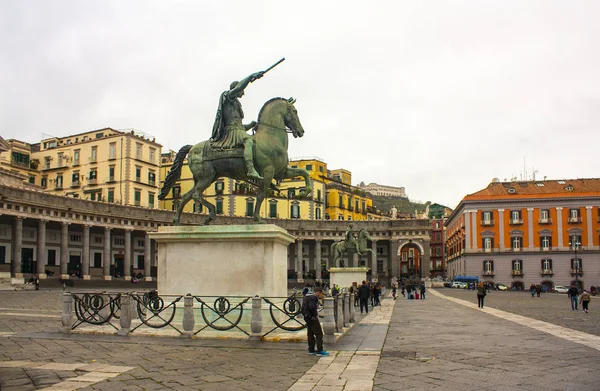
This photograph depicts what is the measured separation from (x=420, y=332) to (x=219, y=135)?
768 cm

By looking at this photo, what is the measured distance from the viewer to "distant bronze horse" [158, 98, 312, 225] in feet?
47.0

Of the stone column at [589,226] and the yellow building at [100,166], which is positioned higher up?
the yellow building at [100,166]

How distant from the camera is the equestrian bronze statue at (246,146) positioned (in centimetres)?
1430

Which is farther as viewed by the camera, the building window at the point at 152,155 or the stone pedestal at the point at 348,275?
the building window at the point at 152,155

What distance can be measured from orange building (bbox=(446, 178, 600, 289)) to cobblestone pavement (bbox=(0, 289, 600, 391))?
231 feet

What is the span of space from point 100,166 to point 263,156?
63.1 m

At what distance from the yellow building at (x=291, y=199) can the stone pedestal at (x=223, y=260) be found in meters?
56.9

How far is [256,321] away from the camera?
12.3 m

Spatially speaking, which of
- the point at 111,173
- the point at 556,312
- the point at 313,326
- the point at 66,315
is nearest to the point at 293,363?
the point at 313,326

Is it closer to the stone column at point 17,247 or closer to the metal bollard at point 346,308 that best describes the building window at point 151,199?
the stone column at point 17,247

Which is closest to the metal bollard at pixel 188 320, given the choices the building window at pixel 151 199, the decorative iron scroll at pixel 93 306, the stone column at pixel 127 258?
the decorative iron scroll at pixel 93 306

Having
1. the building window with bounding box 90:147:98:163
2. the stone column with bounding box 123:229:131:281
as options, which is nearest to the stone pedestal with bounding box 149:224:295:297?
the stone column with bounding box 123:229:131:281

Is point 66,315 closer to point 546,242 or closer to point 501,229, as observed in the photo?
point 501,229

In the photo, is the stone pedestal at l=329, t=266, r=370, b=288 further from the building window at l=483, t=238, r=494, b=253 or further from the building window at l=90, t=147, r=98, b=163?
the building window at l=483, t=238, r=494, b=253
